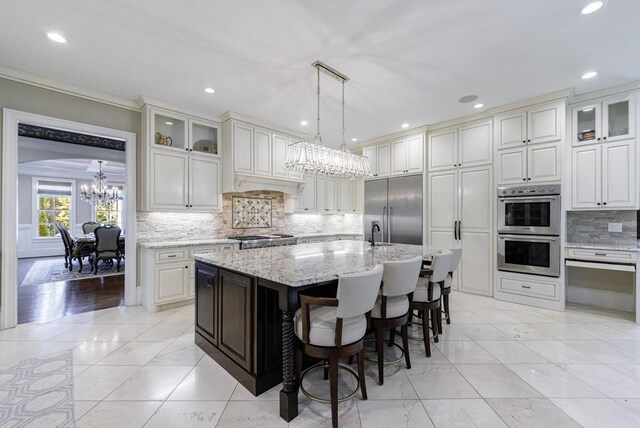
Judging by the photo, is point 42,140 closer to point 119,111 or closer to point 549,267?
point 119,111

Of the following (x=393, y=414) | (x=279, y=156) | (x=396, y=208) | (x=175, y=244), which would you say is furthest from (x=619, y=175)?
(x=175, y=244)

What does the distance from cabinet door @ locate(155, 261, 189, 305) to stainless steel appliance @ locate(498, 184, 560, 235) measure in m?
4.61

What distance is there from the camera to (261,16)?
7.35 ft

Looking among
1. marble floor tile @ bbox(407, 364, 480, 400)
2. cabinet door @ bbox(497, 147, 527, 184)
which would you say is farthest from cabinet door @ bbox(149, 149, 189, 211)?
cabinet door @ bbox(497, 147, 527, 184)

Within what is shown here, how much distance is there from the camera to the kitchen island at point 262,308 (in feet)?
5.82

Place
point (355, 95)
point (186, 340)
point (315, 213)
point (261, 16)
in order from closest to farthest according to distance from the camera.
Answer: point (261, 16) < point (186, 340) < point (355, 95) < point (315, 213)

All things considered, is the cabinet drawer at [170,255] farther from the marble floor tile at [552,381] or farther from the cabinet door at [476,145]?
the cabinet door at [476,145]

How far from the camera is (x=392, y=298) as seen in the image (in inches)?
86.4

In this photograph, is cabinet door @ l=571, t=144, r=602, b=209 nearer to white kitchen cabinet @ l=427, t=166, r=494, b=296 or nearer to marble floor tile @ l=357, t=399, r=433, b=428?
white kitchen cabinet @ l=427, t=166, r=494, b=296

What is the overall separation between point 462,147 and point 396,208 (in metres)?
1.52

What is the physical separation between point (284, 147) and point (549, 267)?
14.5 feet

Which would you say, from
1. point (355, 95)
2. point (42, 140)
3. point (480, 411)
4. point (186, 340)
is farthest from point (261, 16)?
point (42, 140)

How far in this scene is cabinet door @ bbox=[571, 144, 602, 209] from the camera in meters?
3.67

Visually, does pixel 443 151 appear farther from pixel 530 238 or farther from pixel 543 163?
pixel 530 238
